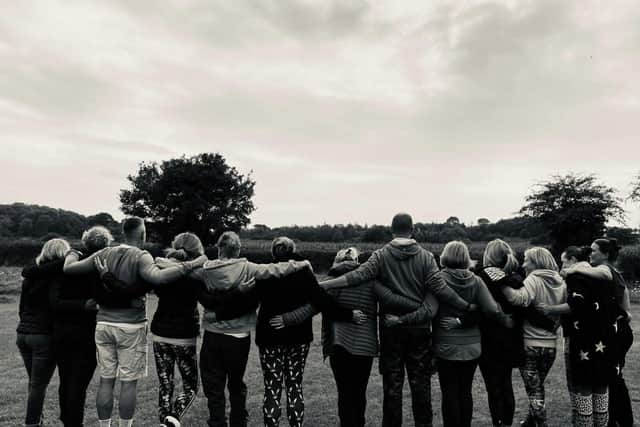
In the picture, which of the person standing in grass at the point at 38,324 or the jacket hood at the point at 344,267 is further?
the person standing in grass at the point at 38,324

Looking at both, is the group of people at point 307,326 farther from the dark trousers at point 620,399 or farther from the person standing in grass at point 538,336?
the dark trousers at point 620,399

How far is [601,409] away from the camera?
506cm

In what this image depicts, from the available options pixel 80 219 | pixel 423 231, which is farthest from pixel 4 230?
pixel 423 231

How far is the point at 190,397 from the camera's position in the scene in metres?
5.11

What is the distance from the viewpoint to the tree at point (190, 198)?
46.4 m

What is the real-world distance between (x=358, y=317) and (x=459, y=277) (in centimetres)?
107

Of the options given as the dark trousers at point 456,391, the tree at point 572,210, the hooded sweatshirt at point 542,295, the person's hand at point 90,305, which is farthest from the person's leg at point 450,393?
the tree at point 572,210

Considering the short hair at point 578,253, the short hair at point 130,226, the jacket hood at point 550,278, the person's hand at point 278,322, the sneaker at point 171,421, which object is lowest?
the sneaker at point 171,421

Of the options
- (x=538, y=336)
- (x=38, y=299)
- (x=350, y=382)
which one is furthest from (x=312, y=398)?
(x=38, y=299)

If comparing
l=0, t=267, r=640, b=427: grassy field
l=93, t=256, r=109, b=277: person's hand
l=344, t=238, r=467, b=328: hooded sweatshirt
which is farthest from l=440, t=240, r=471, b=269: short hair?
l=93, t=256, r=109, b=277: person's hand

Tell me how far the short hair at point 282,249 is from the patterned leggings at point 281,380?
88 cm

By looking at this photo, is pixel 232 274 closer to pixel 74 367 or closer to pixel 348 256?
pixel 348 256

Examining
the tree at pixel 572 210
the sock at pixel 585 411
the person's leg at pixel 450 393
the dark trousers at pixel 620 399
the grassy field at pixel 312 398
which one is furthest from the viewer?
the tree at pixel 572 210

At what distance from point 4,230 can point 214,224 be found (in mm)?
25920
